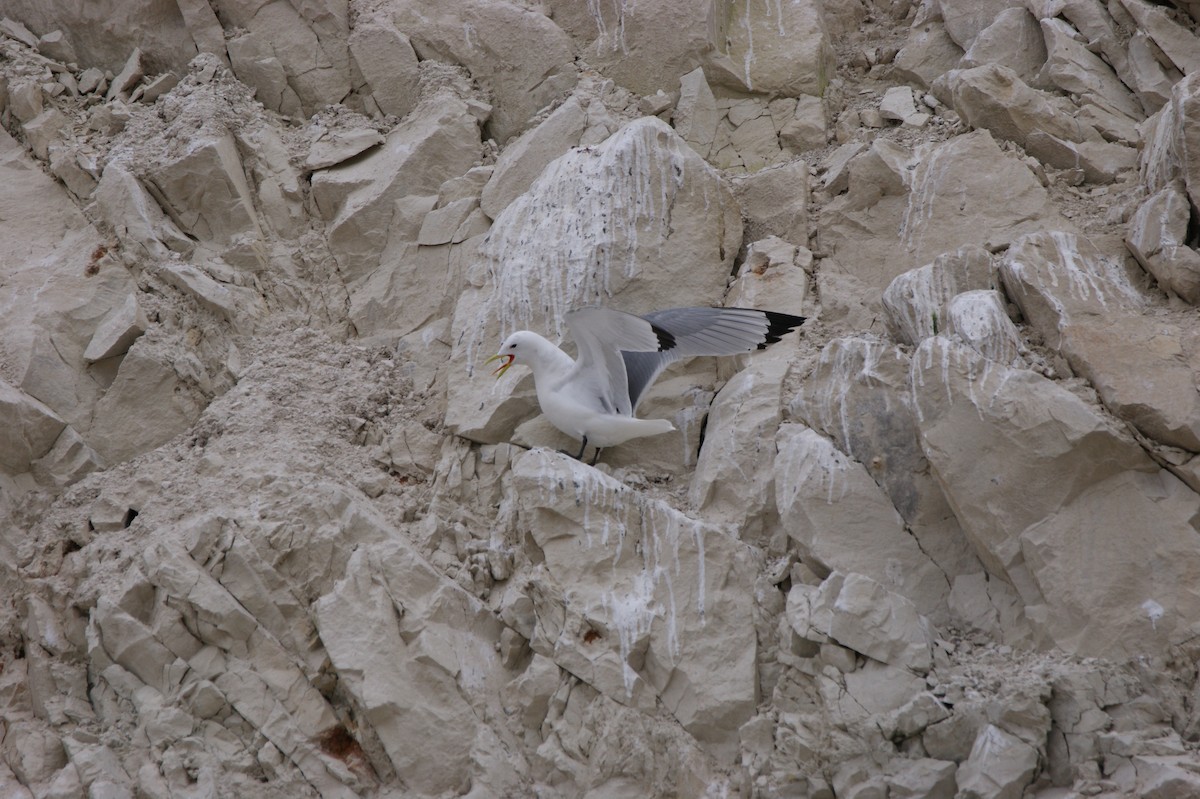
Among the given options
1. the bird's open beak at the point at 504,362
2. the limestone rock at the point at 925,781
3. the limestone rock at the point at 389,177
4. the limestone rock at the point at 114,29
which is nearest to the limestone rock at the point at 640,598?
the bird's open beak at the point at 504,362

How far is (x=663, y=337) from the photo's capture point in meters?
6.49

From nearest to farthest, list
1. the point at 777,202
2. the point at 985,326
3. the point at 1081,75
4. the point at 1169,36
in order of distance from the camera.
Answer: the point at 985,326 → the point at 1169,36 → the point at 777,202 → the point at 1081,75

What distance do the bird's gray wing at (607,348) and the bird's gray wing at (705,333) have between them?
0.05 metres

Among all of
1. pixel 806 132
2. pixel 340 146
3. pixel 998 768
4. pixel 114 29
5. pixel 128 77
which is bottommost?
pixel 998 768

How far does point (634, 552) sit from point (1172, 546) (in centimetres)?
254

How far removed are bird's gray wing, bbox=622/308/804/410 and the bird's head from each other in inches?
22.4

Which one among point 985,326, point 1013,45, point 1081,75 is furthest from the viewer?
point 1013,45

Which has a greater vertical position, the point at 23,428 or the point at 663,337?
the point at 663,337

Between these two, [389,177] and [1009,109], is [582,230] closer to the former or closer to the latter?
[389,177]

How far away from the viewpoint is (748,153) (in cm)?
848

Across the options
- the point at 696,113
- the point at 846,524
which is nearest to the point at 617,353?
the point at 846,524

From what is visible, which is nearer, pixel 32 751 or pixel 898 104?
pixel 32 751

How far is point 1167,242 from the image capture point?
600cm

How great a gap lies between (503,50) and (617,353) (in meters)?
3.32
